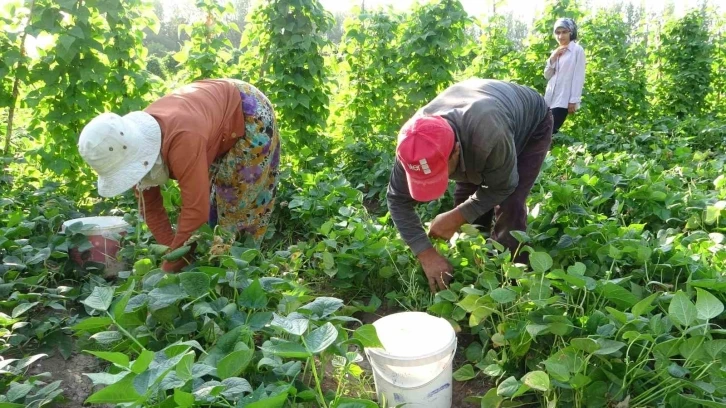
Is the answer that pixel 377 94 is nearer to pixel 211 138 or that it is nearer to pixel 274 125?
pixel 274 125

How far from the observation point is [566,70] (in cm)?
482

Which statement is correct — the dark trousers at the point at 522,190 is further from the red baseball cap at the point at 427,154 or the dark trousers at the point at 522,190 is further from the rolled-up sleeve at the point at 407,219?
the red baseball cap at the point at 427,154

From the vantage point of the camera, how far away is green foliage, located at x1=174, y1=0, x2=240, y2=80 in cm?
399

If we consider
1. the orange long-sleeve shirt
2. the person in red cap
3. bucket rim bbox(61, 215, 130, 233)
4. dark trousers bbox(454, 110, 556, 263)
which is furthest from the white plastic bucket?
dark trousers bbox(454, 110, 556, 263)

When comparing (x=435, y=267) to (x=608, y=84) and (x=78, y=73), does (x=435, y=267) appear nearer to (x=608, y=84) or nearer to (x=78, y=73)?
(x=78, y=73)

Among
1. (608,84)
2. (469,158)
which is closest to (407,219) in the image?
(469,158)

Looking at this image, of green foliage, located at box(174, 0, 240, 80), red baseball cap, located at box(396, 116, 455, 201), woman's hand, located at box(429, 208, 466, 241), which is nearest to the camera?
red baseball cap, located at box(396, 116, 455, 201)

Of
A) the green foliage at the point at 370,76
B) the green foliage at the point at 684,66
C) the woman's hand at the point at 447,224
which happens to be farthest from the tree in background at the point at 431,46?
the green foliage at the point at 684,66

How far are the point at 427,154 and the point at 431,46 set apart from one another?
3.38m

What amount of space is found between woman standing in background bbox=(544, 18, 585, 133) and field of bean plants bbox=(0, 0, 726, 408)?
508 mm

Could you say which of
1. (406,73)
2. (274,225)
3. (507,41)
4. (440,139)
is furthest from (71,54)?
(507,41)

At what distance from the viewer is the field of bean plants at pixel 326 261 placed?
4.82ft

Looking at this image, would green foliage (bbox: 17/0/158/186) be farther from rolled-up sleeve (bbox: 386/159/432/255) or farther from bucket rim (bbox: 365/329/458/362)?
bucket rim (bbox: 365/329/458/362)

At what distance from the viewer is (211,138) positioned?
7.01 ft
